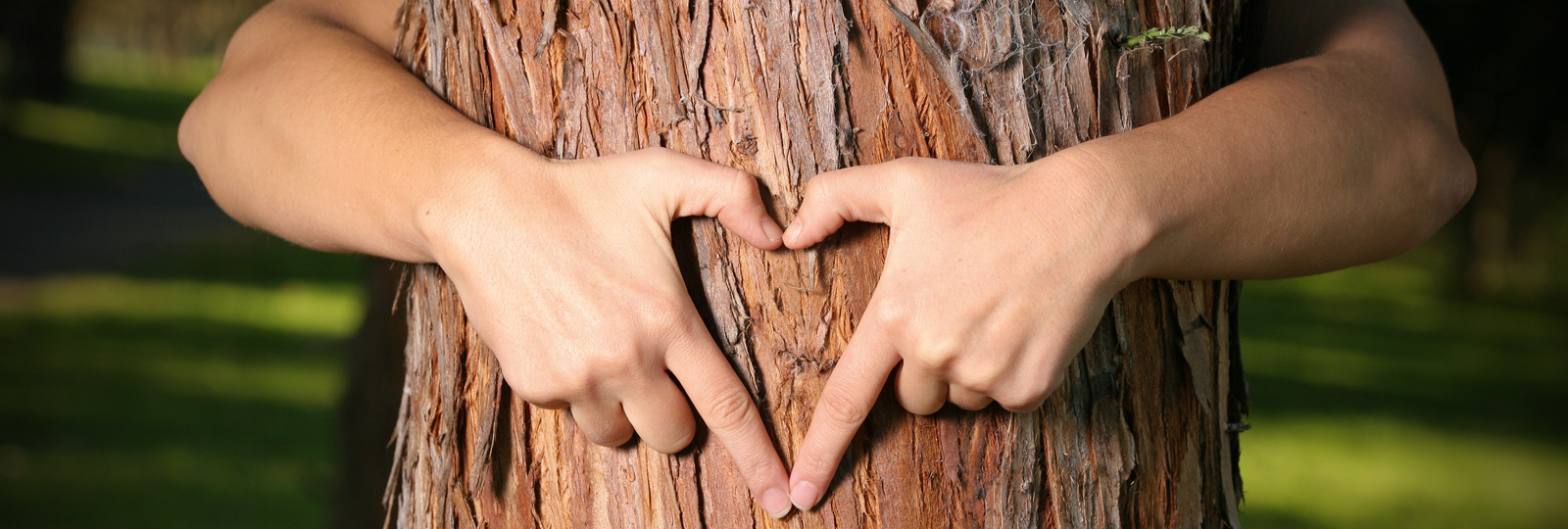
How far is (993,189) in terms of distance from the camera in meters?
1.10

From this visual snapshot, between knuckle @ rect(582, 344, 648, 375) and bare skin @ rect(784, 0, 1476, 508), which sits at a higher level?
bare skin @ rect(784, 0, 1476, 508)

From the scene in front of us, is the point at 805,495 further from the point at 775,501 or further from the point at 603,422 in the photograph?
the point at 603,422

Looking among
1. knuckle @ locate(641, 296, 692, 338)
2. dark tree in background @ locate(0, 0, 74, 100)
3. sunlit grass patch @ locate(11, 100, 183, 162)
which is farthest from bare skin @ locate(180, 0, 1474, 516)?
dark tree in background @ locate(0, 0, 74, 100)

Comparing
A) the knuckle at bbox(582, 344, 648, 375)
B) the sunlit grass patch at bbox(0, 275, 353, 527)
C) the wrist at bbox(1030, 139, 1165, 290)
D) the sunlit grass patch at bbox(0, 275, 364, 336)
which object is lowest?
the sunlit grass patch at bbox(0, 275, 364, 336)

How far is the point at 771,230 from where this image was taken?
1.16m

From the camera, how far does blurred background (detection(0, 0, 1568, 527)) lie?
4.98 metres

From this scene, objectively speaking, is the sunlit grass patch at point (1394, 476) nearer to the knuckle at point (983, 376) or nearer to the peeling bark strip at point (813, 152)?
the peeling bark strip at point (813, 152)

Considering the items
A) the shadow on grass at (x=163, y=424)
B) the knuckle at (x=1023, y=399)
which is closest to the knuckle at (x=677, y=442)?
the knuckle at (x=1023, y=399)

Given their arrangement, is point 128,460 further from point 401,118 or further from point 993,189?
point 993,189

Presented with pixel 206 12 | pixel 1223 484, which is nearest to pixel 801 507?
pixel 1223 484

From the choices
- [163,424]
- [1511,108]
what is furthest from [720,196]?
[1511,108]

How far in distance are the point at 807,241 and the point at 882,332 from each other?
15 centimetres

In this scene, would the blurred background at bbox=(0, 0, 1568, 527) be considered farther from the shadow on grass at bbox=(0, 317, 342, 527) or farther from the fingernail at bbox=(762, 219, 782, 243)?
the fingernail at bbox=(762, 219, 782, 243)

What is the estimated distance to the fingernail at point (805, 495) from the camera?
1.19 m
